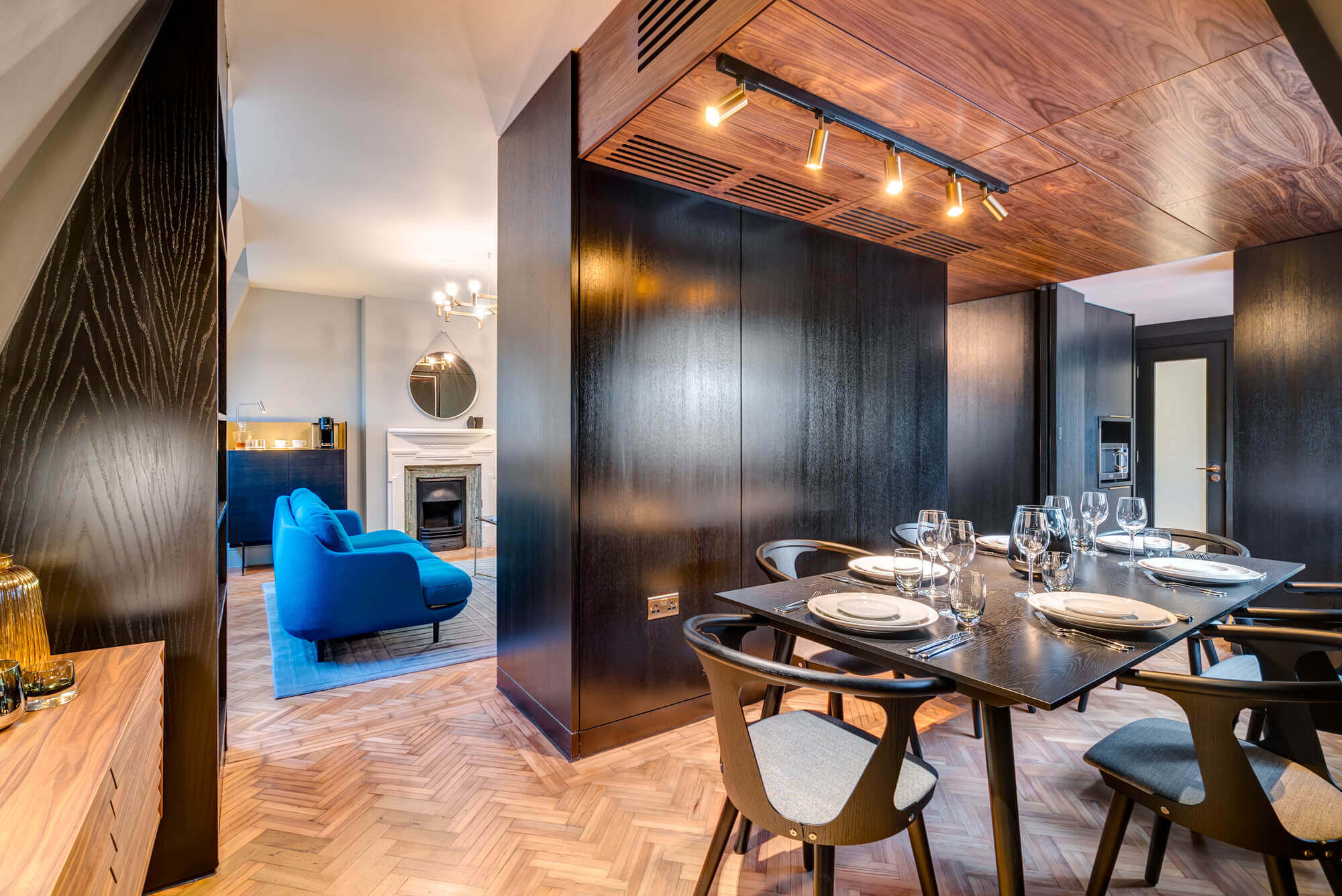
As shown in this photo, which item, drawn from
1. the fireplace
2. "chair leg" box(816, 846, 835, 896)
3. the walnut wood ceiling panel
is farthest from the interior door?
the fireplace

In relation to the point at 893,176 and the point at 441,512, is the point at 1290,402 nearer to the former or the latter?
the point at 893,176

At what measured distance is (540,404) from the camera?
2.55 meters

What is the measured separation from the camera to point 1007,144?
228 cm

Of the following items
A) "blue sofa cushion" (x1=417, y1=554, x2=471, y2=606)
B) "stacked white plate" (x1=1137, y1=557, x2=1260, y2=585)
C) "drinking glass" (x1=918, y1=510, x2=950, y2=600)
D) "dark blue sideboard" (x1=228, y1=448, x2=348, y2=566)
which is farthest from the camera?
"dark blue sideboard" (x1=228, y1=448, x2=348, y2=566)

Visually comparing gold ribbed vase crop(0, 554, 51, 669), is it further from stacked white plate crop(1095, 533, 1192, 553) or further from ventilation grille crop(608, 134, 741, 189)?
stacked white plate crop(1095, 533, 1192, 553)

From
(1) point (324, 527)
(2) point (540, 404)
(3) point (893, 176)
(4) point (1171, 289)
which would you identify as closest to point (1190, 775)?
(3) point (893, 176)

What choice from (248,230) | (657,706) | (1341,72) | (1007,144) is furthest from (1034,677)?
(248,230)

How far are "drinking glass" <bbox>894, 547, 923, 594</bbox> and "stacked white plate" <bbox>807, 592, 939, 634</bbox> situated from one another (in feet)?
0.19

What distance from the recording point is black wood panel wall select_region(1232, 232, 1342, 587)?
3.26 meters

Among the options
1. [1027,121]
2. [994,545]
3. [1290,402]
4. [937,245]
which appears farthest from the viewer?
[937,245]

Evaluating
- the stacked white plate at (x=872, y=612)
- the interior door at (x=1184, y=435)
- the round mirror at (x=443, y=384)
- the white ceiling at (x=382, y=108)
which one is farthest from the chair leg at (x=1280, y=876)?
the round mirror at (x=443, y=384)

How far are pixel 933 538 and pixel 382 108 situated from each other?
10.3ft

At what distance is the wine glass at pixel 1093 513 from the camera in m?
2.33

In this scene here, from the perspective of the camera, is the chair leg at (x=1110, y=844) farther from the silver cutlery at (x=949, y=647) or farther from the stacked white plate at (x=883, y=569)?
the stacked white plate at (x=883, y=569)
